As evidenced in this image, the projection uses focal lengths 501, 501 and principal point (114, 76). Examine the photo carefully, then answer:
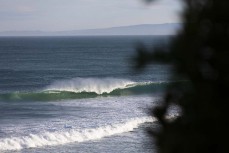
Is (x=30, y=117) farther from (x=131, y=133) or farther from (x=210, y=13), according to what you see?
(x=210, y=13)

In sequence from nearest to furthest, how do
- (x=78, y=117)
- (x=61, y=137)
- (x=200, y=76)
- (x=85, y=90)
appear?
(x=200, y=76) → (x=61, y=137) → (x=78, y=117) → (x=85, y=90)

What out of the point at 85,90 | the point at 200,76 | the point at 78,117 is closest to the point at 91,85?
the point at 85,90

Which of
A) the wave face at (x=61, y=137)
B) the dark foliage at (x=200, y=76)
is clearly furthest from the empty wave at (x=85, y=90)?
the dark foliage at (x=200, y=76)

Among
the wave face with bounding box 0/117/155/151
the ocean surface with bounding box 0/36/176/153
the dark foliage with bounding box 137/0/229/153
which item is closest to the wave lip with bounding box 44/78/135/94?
the ocean surface with bounding box 0/36/176/153

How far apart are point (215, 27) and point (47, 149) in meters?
16.3

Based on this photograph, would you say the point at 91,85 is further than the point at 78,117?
Yes

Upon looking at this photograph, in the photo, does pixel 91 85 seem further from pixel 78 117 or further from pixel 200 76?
pixel 200 76

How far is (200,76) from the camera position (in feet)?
11.4

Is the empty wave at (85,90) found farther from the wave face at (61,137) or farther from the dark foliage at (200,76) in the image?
the dark foliage at (200,76)

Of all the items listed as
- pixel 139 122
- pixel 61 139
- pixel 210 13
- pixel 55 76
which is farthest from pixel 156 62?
pixel 55 76

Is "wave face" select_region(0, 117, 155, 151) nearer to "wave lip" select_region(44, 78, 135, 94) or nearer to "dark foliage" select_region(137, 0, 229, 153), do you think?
"dark foliage" select_region(137, 0, 229, 153)

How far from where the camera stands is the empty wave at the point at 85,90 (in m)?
38.2

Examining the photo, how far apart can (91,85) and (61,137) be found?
24609 mm

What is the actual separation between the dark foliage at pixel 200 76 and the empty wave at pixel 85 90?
3359 cm
